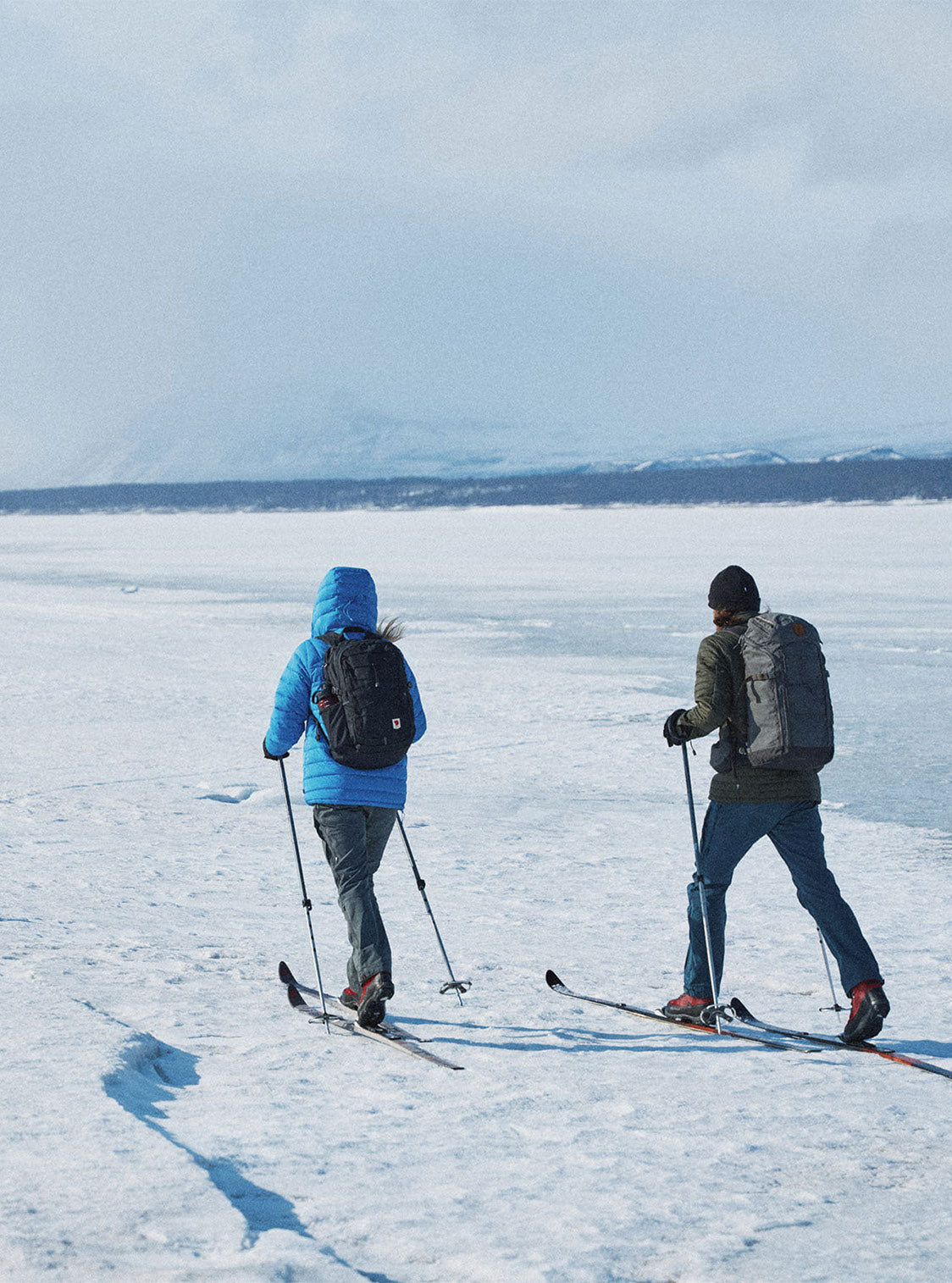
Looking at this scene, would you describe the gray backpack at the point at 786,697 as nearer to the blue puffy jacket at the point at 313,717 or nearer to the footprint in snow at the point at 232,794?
the blue puffy jacket at the point at 313,717

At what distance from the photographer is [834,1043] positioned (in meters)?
3.72

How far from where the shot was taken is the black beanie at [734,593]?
379cm

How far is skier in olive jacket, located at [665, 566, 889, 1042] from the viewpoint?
3.69 meters

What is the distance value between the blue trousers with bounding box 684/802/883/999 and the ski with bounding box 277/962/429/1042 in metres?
0.86

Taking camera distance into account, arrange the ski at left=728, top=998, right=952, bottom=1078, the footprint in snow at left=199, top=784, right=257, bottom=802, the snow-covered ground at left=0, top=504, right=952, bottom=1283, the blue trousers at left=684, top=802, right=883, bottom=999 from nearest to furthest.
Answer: the snow-covered ground at left=0, top=504, right=952, bottom=1283, the ski at left=728, top=998, right=952, bottom=1078, the blue trousers at left=684, top=802, right=883, bottom=999, the footprint in snow at left=199, top=784, right=257, bottom=802

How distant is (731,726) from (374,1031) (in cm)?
128

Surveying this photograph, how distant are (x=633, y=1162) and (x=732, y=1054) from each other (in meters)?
0.87

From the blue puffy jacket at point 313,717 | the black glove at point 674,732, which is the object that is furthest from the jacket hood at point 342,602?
the black glove at point 674,732

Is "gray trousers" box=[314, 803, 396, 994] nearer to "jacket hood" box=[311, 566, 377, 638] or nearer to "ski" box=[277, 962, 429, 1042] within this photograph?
"ski" box=[277, 962, 429, 1042]

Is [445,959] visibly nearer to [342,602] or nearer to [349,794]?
[349,794]

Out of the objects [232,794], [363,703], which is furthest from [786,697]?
[232,794]

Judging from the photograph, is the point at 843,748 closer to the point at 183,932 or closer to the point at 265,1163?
the point at 183,932

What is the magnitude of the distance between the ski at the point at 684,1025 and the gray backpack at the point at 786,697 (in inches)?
29.9

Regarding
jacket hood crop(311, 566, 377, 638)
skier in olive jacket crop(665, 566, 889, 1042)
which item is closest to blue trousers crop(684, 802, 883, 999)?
skier in olive jacket crop(665, 566, 889, 1042)
